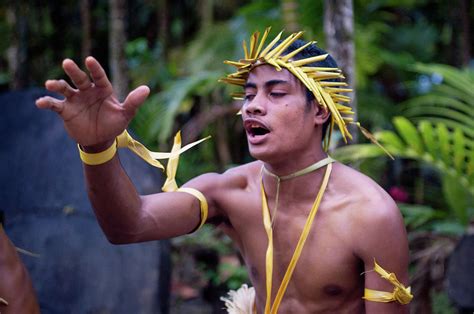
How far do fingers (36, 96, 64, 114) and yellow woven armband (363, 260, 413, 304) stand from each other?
1.19 meters

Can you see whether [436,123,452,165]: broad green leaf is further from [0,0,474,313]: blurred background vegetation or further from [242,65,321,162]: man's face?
[242,65,321,162]: man's face

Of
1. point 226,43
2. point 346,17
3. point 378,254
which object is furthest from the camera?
point 226,43

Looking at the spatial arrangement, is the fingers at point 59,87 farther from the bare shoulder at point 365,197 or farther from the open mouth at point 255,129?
the bare shoulder at point 365,197

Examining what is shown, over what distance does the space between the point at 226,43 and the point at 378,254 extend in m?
6.35

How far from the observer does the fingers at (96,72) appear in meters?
1.92

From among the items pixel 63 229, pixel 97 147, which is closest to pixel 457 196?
pixel 63 229

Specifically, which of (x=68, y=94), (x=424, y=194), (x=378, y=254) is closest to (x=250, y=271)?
(x=378, y=254)

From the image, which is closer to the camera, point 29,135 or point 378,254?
point 378,254

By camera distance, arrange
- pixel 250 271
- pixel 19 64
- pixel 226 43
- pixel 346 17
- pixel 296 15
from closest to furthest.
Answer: pixel 250 271 < pixel 346 17 < pixel 296 15 < pixel 19 64 < pixel 226 43

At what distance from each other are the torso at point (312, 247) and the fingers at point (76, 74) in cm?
86

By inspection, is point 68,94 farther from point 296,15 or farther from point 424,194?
point 424,194

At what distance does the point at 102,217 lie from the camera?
7.48ft

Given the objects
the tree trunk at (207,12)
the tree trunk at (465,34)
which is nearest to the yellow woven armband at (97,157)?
the tree trunk at (465,34)

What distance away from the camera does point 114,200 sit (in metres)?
2.25
